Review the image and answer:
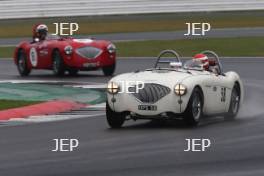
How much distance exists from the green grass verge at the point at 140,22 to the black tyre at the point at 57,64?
1302 cm

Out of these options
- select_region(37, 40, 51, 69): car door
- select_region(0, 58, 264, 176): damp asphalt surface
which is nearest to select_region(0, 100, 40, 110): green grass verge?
select_region(0, 58, 264, 176): damp asphalt surface

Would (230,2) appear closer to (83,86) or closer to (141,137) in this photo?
(83,86)

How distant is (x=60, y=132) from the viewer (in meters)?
14.0

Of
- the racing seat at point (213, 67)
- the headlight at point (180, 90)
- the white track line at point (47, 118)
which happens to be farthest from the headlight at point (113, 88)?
the racing seat at point (213, 67)

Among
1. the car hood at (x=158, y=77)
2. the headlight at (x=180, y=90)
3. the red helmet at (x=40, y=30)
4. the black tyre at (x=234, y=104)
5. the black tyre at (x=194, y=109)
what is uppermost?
the car hood at (x=158, y=77)

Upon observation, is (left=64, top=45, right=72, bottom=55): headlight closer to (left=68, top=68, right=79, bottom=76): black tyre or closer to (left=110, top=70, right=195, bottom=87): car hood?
(left=68, top=68, right=79, bottom=76): black tyre

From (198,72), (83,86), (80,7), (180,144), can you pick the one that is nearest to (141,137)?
(180,144)

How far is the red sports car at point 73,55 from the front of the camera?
25219mm

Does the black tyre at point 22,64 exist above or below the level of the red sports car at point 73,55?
below

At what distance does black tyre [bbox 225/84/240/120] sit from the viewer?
51.7 ft

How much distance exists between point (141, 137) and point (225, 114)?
281 centimetres

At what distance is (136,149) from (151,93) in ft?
7.47

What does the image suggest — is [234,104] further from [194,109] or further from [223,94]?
[194,109]

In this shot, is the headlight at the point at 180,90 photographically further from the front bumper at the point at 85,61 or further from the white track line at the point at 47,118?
the front bumper at the point at 85,61
